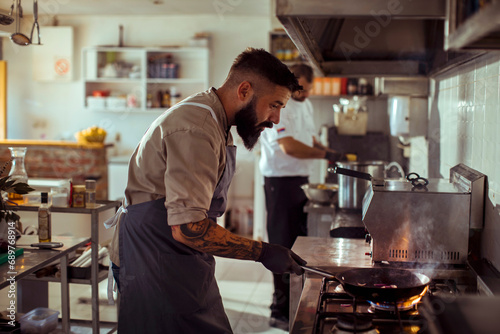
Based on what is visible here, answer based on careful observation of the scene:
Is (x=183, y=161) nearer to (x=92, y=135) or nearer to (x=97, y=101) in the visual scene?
(x=92, y=135)

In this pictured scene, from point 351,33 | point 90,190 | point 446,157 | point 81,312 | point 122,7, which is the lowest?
point 81,312

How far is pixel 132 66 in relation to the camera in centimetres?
667

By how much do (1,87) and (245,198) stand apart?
341cm

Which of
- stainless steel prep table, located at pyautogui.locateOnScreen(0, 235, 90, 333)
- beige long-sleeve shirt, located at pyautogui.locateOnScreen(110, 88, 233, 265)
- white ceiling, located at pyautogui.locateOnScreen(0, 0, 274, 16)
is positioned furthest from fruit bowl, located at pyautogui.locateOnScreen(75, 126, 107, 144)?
beige long-sleeve shirt, located at pyautogui.locateOnScreen(110, 88, 233, 265)

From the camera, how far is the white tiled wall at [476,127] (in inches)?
70.4

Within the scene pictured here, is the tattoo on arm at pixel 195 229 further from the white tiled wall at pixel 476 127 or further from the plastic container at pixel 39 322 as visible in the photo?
the plastic container at pixel 39 322

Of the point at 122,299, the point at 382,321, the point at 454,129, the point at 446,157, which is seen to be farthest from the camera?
the point at 446,157

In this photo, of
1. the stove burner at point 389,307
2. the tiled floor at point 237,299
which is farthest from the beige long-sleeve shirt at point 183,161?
the tiled floor at point 237,299

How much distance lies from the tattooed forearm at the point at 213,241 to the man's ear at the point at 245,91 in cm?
41

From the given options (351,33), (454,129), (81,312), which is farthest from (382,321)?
(81,312)

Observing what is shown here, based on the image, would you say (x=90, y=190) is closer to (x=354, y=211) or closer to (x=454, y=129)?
(x=354, y=211)

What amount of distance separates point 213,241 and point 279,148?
224 cm

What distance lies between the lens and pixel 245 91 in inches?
66.2

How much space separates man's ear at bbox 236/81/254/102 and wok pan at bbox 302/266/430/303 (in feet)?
1.83
